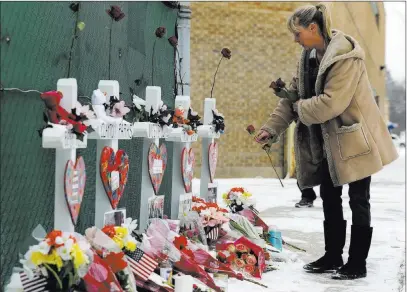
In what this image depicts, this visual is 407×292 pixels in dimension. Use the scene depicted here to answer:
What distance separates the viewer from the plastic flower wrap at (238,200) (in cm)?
715

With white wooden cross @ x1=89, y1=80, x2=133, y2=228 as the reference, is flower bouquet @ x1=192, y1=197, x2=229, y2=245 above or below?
below

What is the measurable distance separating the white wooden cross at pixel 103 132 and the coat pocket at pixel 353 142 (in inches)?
63.9

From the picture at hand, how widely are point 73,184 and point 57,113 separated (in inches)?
17.0

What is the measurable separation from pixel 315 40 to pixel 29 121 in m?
2.48

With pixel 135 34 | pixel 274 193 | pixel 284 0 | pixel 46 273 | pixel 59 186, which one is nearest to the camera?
pixel 46 273

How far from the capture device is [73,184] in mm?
4234

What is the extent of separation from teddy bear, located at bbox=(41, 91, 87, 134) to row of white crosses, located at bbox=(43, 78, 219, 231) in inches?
1.6

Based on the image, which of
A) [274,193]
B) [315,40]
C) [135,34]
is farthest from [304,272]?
[274,193]

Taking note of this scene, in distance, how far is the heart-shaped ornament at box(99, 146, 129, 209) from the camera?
4.88 m

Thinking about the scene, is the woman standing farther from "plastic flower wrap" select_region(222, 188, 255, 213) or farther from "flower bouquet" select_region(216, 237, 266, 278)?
"plastic flower wrap" select_region(222, 188, 255, 213)

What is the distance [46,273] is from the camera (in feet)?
12.1

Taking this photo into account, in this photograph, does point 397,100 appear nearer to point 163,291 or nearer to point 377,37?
point 377,37

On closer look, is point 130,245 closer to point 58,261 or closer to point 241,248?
point 58,261

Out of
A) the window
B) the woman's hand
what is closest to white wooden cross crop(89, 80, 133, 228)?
the woman's hand
